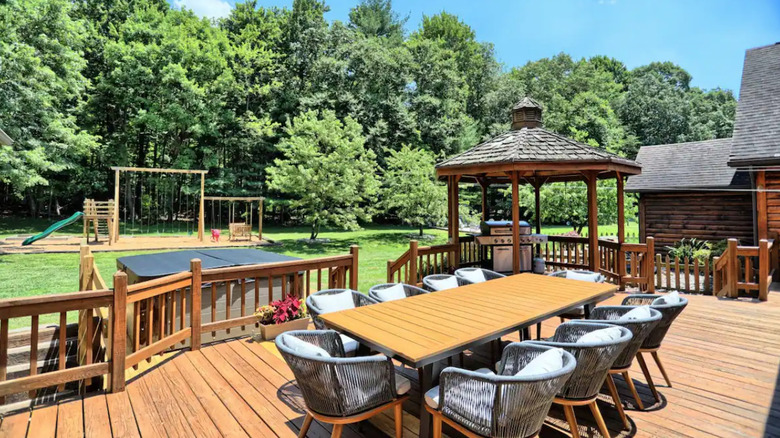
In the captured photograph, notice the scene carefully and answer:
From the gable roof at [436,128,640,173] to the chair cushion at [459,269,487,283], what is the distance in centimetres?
214

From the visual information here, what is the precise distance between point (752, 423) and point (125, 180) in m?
27.7

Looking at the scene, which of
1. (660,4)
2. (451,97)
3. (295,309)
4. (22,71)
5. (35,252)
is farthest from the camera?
(451,97)

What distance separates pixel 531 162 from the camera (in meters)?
6.26

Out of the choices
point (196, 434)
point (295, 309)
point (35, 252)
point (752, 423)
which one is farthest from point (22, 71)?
point (752, 423)

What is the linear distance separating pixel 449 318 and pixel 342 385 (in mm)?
1048

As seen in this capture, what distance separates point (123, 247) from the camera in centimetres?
1285

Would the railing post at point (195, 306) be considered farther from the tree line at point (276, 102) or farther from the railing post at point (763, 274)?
the tree line at point (276, 102)

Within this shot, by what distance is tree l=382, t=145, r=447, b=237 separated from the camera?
17.7 m

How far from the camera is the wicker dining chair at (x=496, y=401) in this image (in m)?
1.96

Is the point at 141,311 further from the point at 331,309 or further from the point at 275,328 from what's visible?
the point at 331,309

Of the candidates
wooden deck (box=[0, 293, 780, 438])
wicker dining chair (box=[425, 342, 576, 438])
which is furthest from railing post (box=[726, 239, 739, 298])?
wicker dining chair (box=[425, 342, 576, 438])

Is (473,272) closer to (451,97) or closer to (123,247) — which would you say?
(123,247)

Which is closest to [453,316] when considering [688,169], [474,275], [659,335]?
[659,335]

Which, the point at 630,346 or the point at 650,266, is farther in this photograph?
the point at 650,266
